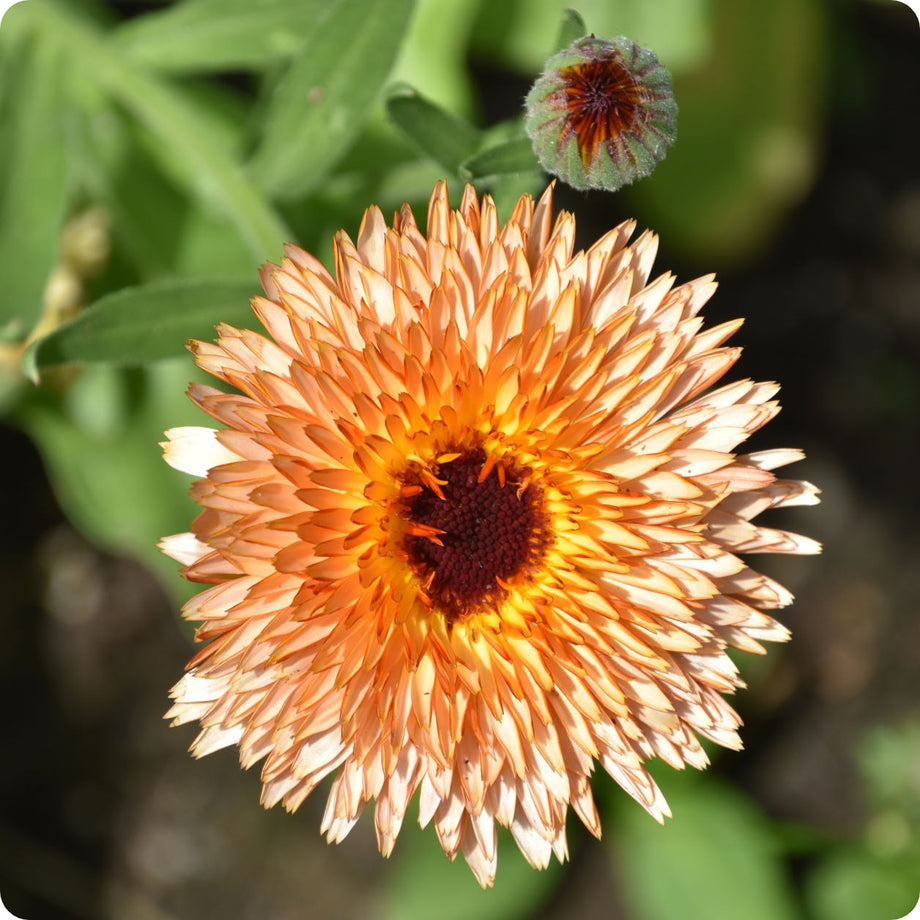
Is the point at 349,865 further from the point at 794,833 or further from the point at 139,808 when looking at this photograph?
the point at 794,833

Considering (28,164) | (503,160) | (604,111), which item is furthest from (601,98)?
(28,164)

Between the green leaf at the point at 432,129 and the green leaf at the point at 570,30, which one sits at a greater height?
the green leaf at the point at 570,30

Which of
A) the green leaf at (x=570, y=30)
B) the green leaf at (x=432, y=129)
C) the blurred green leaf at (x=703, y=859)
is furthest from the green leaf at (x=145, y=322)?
the blurred green leaf at (x=703, y=859)

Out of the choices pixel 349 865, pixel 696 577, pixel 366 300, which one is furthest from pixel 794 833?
pixel 366 300

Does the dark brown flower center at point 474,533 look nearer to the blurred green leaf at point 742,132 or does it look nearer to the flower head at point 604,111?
the flower head at point 604,111

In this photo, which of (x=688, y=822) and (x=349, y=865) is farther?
(x=349, y=865)

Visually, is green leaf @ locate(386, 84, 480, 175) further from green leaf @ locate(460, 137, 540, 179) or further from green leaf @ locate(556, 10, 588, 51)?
green leaf @ locate(556, 10, 588, 51)

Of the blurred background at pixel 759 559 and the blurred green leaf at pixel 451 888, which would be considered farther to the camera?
the blurred green leaf at pixel 451 888
